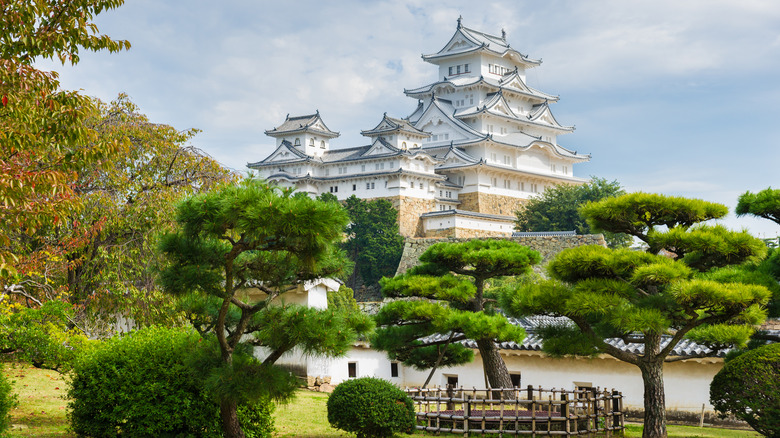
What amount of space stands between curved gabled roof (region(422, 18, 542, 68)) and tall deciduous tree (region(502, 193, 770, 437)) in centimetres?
4827

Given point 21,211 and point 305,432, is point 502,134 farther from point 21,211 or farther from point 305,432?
point 21,211

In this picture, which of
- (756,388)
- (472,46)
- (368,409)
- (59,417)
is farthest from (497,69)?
(59,417)

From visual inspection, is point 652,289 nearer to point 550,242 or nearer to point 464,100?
point 550,242

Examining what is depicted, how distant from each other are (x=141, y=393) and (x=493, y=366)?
22.1 feet

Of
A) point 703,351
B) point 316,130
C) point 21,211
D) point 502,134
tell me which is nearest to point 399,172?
point 316,130

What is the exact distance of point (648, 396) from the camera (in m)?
11.7

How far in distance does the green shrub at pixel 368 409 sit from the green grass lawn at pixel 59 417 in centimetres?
68

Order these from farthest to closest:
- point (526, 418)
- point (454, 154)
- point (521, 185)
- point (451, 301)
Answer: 1. point (521, 185)
2. point (454, 154)
3. point (451, 301)
4. point (526, 418)

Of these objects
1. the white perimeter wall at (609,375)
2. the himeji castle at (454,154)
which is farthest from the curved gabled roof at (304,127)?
the white perimeter wall at (609,375)

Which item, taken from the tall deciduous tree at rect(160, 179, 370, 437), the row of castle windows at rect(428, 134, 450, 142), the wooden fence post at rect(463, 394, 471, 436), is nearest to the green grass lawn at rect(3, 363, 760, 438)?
the wooden fence post at rect(463, 394, 471, 436)

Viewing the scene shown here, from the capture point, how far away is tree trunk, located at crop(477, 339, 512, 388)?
556 inches

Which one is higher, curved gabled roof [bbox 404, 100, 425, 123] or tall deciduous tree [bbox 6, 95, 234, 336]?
→ curved gabled roof [bbox 404, 100, 425, 123]

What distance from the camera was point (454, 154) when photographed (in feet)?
169

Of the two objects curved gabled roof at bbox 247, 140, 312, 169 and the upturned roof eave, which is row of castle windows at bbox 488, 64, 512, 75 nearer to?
the upturned roof eave
